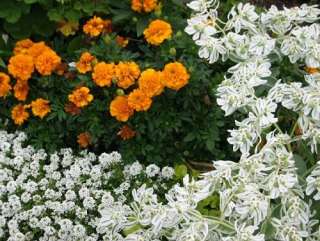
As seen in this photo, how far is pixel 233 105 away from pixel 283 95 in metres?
0.18

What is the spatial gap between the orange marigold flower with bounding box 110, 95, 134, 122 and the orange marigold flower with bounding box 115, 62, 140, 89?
0.06m

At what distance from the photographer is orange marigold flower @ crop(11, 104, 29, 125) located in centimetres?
314

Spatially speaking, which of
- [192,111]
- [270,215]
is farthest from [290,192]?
[192,111]

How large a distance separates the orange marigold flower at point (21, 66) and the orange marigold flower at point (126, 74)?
443 millimetres

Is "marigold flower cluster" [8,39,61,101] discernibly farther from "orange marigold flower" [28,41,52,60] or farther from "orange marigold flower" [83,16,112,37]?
"orange marigold flower" [83,16,112,37]

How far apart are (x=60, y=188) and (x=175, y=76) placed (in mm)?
707

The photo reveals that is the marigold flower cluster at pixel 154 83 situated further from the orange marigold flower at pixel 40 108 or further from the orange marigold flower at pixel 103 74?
the orange marigold flower at pixel 40 108

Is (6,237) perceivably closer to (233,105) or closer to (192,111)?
(192,111)

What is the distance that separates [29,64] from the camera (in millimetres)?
3078

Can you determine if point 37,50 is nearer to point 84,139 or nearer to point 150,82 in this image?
point 84,139

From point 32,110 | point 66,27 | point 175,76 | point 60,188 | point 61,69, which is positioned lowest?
point 60,188

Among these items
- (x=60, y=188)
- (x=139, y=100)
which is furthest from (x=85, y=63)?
(x=60, y=188)

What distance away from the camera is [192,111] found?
3010 millimetres

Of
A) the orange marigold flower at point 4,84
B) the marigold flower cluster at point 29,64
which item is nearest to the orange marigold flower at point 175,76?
the marigold flower cluster at point 29,64
